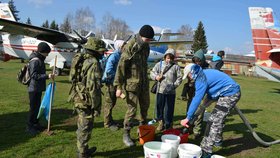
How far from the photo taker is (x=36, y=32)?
18.7 metres

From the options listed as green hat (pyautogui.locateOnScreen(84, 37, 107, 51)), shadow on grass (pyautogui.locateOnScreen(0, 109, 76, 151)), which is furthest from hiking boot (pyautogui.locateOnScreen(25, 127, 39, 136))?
green hat (pyautogui.locateOnScreen(84, 37, 107, 51))

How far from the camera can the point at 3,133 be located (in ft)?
19.2

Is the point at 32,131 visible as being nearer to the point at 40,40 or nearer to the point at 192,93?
the point at 192,93

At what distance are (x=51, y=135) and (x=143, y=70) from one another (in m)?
2.50

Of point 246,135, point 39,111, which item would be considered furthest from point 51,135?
point 246,135

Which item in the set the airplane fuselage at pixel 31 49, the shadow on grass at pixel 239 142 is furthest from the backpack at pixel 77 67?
the airplane fuselage at pixel 31 49

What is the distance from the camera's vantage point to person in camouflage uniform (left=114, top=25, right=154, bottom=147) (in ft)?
17.0

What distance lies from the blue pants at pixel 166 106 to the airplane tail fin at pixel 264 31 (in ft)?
39.1

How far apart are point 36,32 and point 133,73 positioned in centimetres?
1553

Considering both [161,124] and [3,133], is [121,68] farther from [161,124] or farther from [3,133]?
[3,133]

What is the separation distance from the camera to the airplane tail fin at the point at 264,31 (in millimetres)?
16156

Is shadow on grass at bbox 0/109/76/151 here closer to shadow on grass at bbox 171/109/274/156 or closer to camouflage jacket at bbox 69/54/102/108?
camouflage jacket at bbox 69/54/102/108

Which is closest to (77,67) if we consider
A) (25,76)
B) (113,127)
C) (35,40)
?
(25,76)

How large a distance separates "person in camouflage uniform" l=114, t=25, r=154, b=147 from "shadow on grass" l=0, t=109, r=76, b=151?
74.3 inches
